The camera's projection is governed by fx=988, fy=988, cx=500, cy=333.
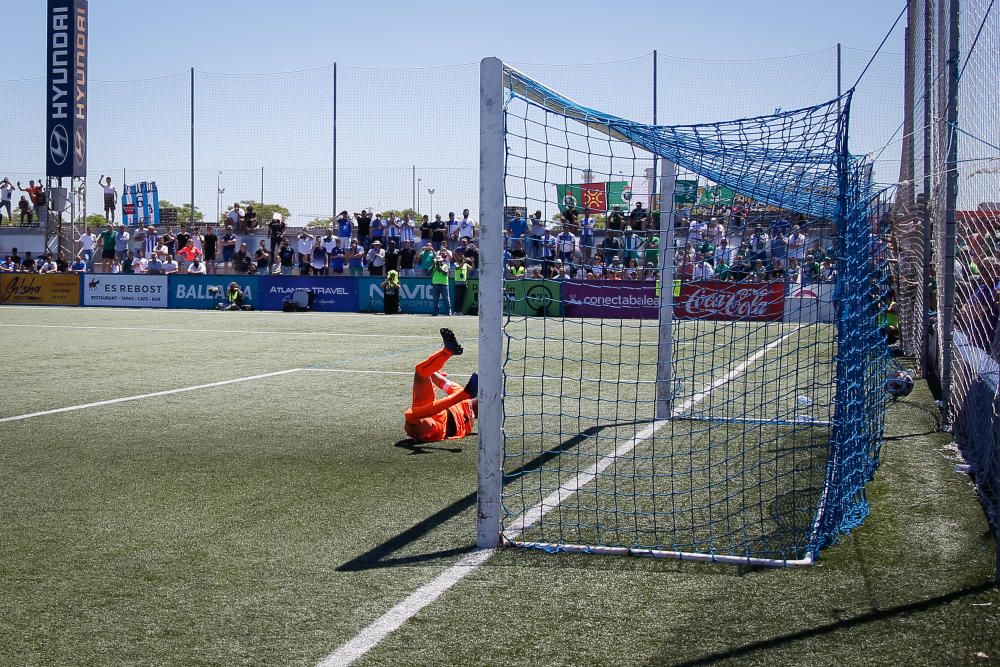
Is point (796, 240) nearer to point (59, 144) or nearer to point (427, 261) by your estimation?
point (427, 261)

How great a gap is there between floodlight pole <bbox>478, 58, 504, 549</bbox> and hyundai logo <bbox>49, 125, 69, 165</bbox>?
3361 cm

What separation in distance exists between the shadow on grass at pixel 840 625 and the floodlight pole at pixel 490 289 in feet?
5.19

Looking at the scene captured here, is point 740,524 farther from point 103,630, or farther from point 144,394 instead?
point 144,394

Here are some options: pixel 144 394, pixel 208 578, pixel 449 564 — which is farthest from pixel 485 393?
pixel 144 394

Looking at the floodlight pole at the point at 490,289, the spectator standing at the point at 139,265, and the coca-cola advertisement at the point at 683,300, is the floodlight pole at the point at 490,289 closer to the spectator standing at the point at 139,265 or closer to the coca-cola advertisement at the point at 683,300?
the coca-cola advertisement at the point at 683,300

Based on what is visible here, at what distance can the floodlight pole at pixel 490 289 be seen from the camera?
15.5 feet

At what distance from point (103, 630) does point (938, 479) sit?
512 cm

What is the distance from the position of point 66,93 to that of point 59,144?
5.81 feet

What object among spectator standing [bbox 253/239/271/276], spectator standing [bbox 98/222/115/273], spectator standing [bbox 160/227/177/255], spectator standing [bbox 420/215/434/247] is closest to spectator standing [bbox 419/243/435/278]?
spectator standing [bbox 420/215/434/247]

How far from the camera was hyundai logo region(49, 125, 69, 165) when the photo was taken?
34.4m

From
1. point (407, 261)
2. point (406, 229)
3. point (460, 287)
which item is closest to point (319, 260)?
point (406, 229)

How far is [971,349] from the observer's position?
28.0ft

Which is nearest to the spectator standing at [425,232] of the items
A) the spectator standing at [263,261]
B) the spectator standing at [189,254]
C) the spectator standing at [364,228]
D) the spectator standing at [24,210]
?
the spectator standing at [364,228]

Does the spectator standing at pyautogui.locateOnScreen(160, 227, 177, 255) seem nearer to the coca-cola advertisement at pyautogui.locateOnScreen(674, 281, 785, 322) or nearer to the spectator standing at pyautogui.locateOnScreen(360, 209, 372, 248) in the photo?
the spectator standing at pyautogui.locateOnScreen(360, 209, 372, 248)
